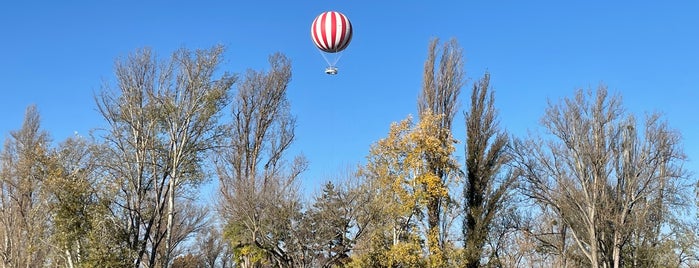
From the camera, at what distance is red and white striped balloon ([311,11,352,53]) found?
15.0 m

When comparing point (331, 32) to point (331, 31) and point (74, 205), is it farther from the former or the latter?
point (74, 205)

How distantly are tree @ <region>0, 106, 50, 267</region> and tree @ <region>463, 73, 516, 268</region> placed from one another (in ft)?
44.7

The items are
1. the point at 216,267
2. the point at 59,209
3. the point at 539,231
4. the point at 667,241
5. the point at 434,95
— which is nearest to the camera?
the point at 59,209

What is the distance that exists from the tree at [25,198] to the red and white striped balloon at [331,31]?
25.9 feet

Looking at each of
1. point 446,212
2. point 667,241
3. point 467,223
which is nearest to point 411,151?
point 446,212

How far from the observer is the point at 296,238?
19.4 meters

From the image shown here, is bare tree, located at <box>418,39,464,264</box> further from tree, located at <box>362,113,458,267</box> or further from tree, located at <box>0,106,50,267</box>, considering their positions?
tree, located at <box>0,106,50,267</box>

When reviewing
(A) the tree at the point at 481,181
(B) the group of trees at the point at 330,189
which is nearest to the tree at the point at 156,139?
(B) the group of trees at the point at 330,189

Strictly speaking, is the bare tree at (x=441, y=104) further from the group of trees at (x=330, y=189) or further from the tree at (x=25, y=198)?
the tree at (x=25, y=198)

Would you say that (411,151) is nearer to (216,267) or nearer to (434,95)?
(434,95)

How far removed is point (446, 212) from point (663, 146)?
8.92 metres

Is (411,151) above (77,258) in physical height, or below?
above

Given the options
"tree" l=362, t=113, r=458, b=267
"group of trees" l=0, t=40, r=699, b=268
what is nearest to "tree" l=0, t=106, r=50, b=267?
"group of trees" l=0, t=40, r=699, b=268

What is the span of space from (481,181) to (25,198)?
17.5 m
